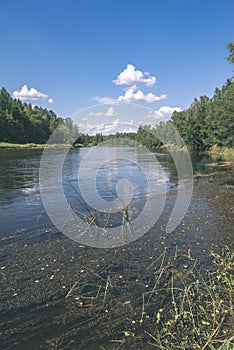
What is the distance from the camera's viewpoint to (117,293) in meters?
6.20

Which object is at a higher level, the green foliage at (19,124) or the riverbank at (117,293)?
the green foliage at (19,124)

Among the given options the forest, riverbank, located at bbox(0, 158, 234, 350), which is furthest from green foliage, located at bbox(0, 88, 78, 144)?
riverbank, located at bbox(0, 158, 234, 350)

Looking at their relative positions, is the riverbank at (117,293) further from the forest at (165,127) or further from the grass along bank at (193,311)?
the forest at (165,127)

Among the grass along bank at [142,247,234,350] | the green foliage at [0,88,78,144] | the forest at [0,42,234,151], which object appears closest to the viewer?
the grass along bank at [142,247,234,350]

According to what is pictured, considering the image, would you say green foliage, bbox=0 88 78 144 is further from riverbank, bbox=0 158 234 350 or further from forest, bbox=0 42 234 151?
riverbank, bbox=0 158 234 350

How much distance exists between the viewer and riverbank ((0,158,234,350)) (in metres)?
4.78

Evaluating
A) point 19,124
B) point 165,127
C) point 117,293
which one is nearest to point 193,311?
point 117,293

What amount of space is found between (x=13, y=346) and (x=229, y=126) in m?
45.2

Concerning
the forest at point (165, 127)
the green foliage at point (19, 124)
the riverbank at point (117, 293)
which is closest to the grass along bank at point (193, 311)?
the riverbank at point (117, 293)

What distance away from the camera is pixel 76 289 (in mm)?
6375

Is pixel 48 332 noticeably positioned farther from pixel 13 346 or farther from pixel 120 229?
pixel 120 229

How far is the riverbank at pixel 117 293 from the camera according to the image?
4777 millimetres

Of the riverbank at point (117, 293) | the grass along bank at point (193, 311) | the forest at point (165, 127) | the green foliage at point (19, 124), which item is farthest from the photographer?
the green foliage at point (19, 124)

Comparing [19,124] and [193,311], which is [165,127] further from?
[193,311]
